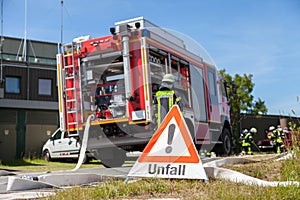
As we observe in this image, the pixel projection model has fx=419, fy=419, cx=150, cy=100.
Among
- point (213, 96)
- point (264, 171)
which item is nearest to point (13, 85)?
point (213, 96)

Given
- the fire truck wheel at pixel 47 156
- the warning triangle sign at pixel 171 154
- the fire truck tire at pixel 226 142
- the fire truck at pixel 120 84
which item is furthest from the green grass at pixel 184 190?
the fire truck wheel at pixel 47 156

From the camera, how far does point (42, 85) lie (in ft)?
89.7

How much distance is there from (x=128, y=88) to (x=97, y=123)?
48.7 inches

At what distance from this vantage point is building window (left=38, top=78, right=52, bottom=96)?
27188 millimetres

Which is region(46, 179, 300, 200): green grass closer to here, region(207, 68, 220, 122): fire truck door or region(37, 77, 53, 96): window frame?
region(207, 68, 220, 122): fire truck door

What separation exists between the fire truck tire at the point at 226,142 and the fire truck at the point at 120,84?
2.49 meters

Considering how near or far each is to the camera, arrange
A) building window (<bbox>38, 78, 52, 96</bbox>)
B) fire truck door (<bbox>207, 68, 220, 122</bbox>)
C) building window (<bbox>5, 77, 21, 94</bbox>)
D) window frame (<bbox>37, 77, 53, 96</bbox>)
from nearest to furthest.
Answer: fire truck door (<bbox>207, 68, 220, 122</bbox>), building window (<bbox>5, 77, 21, 94</bbox>), window frame (<bbox>37, 77, 53, 96</bbox>), building window (<bbox>38, 78, 52, 96</bbox>)

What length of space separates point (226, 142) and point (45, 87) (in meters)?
16.4

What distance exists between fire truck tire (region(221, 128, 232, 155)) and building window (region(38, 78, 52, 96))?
1587 centimetres

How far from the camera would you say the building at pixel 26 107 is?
2534 cm

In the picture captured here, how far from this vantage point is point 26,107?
26.2 meters

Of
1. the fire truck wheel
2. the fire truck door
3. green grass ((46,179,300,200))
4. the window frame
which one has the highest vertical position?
the window frame

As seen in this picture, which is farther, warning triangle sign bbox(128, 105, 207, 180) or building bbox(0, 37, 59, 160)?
building bbox(0, 37, 59, 160)

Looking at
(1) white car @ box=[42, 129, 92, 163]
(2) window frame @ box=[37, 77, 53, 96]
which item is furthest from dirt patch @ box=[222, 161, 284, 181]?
(2) window frame @ box=[37, 77, 53, 96]
